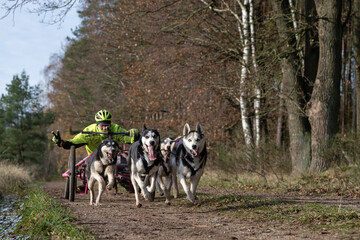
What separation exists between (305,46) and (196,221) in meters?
9.49

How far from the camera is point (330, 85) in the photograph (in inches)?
542

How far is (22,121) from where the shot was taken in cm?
4309

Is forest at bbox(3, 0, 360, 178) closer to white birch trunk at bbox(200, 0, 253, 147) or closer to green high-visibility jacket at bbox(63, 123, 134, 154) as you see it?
white birch trunk at bbox(200, 0, 253, 147)

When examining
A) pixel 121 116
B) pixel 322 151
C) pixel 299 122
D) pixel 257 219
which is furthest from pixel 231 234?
pixel 121 116

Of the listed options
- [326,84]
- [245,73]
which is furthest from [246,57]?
[326,84]

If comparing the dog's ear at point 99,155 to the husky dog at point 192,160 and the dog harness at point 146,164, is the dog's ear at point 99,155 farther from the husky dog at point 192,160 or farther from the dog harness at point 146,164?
the husky dog at point 192,160

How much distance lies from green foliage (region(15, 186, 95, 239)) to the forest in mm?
6270

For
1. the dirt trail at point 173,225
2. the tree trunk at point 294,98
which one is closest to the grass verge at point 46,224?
the dirt trail at point 173,225

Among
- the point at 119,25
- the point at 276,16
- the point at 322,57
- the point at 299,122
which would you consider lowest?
the point at 299,122

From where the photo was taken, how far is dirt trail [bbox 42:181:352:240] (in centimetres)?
564

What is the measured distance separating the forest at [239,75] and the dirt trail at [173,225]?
264 inches

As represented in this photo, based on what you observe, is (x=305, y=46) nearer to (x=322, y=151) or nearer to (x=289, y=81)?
(x=289, y=81)

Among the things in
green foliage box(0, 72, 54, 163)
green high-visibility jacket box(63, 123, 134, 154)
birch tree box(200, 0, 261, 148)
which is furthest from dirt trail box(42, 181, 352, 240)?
green foliage box(0, 72, 54, 163)

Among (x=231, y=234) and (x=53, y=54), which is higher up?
(x=53, y=54)
